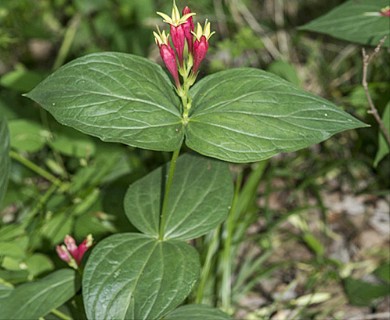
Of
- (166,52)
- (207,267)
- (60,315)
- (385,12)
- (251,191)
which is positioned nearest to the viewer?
(166,52)

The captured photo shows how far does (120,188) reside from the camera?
2.03m

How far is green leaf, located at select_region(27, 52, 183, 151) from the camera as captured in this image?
114 centimetres

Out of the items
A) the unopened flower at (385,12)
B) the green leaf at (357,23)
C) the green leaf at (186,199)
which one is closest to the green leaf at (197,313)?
the green leaf at (186,199)

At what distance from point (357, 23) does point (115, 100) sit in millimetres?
764

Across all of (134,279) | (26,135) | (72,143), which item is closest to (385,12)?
(134,279)

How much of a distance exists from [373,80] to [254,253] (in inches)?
32.5

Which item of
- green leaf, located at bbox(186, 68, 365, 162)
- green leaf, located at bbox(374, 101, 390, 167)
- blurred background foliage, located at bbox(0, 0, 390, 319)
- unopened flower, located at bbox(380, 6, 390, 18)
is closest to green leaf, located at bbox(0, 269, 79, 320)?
blurred background foliage, located at bbox(0, 0, 390, 319)

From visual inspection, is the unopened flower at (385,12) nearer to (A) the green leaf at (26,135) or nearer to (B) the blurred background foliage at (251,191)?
(B) the blurred background foliage at (251,191)

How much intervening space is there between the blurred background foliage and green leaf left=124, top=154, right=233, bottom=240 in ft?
1.01

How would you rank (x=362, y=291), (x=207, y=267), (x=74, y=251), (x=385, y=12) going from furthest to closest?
(x=362, y=291) < (x=207, y=267) < (x=385, y=12) < (x=74, y=251)

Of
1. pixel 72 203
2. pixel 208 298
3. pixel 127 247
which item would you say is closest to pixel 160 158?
pixel 72 203

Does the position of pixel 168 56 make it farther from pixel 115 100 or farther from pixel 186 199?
pixel 186 199

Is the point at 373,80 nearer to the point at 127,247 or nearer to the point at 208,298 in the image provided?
the point at 208,298

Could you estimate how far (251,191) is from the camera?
6.65 ft
